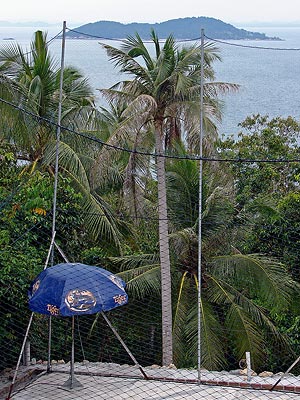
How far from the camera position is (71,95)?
9.49 metres

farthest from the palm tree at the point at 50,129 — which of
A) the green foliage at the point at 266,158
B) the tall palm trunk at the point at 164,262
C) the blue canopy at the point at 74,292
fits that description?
the blue canopy at the point at 74,292

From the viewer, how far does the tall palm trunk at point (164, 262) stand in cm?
684

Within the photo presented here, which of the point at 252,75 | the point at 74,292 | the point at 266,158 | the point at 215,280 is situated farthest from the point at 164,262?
the point at 252,75

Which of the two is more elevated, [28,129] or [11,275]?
[28,129]

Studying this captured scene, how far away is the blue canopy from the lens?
4055 mm

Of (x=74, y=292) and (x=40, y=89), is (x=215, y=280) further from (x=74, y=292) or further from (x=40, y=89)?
(x=74, y=292)

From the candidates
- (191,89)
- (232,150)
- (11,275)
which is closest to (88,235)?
(191,89)

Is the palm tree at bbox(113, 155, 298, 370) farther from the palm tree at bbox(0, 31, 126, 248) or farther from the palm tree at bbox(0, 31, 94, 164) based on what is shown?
the palm tree at bbox(0, 31, 94, 164)

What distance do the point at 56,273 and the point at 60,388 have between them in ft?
2.43

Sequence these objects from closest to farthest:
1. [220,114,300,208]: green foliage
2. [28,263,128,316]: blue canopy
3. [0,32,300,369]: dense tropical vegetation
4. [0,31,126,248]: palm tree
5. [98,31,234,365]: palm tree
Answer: [28,263,128,316]: blue canopy
[0,32,300,369]: dense tropical vegetation
[98,31,234,365]: palm tree
[0,31,126,248]: palm tree
[220,114,300,208]: green foliage

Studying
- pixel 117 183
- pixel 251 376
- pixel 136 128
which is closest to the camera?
pixel 251 376

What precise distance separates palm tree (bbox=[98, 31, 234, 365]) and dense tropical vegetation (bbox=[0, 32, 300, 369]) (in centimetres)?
1

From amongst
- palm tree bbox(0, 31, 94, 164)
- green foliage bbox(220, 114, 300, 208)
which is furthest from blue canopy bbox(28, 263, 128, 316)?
green foliage bbox(220, 114, 300, 208)

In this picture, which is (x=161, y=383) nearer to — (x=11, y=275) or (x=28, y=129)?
(x=11, y=275)
